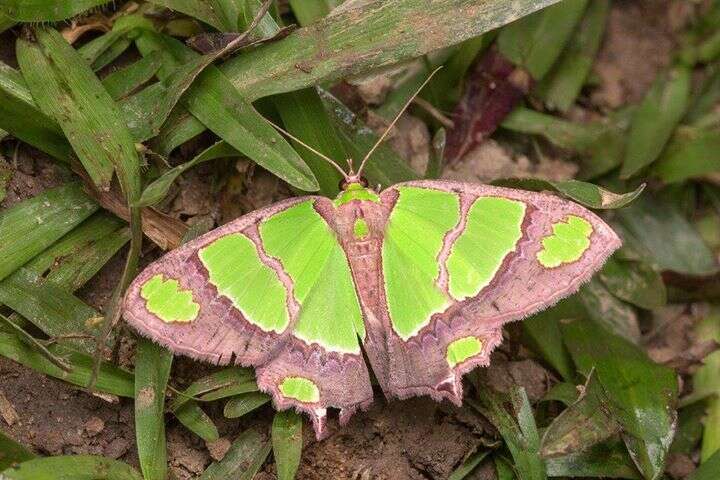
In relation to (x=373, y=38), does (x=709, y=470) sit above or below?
below

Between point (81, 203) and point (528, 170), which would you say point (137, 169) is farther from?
point (528, 170)

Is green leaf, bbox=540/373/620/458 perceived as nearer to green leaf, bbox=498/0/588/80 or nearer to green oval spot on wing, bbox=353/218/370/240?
green oval spot on wing, bbox=353/218/370/240

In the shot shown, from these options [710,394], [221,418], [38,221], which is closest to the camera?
[38,221]

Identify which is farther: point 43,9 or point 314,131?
point 314,131

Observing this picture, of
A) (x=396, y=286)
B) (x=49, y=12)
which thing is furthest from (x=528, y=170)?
(x=49, y=12)

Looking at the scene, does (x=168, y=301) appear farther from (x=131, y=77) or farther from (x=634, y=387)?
(x=634, y=387)

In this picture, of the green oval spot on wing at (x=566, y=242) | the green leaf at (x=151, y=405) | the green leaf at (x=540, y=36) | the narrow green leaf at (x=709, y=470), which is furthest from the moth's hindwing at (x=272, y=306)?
the green leaf at (x=540, y=36)

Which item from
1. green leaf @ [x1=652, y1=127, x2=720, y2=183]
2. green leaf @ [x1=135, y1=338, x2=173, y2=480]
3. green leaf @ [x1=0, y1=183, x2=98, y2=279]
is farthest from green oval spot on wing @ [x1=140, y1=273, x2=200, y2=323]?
green leaf @ [x1=652, y1=127, x2=720, y2=183]

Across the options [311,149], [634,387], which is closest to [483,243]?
[311,149]
